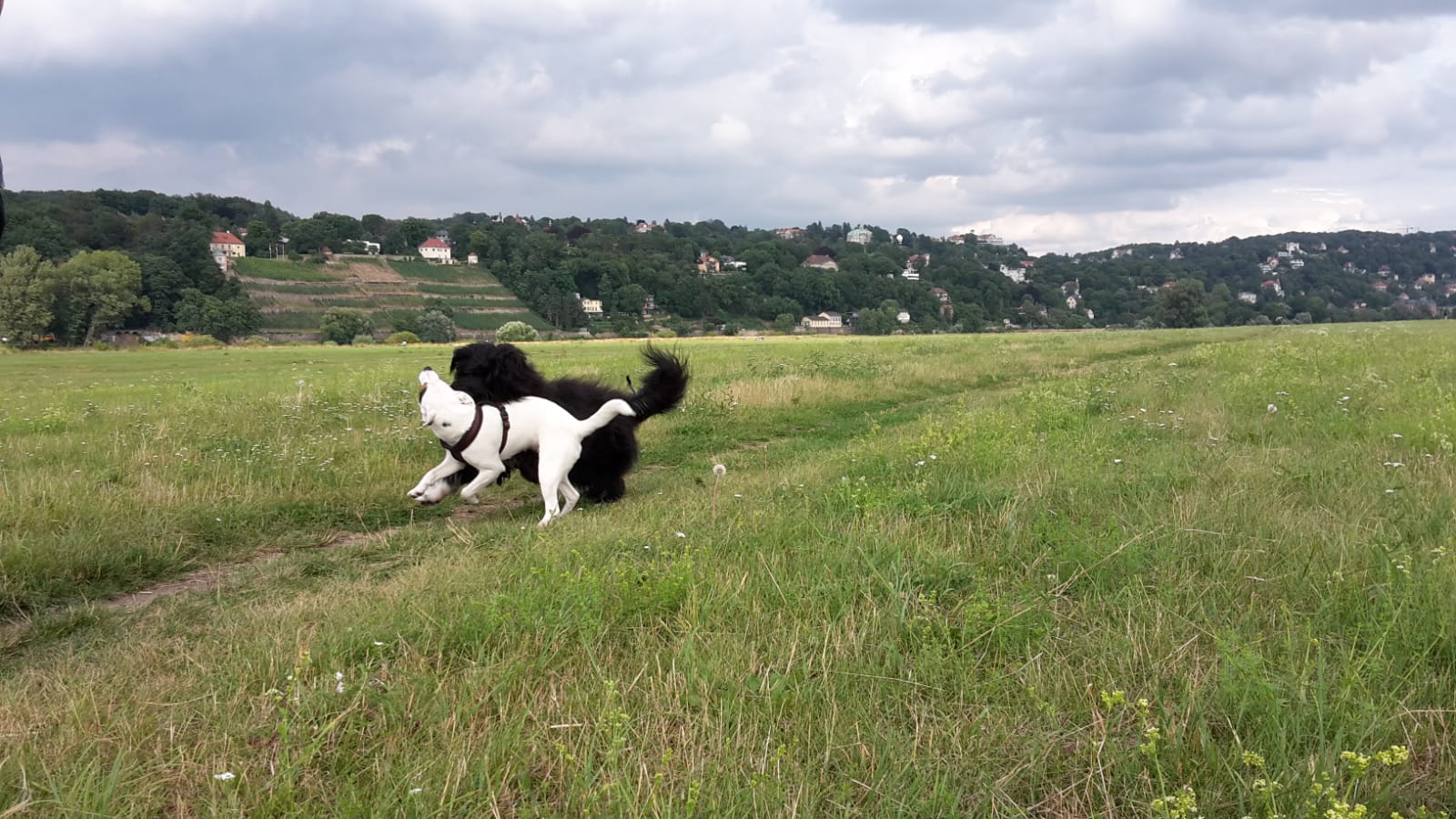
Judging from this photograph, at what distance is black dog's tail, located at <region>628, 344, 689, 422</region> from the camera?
278 inches

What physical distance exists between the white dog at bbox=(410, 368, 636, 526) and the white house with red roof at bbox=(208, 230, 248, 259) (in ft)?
411

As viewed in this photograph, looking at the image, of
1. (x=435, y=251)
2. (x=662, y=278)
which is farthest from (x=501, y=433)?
(x=435, y=251)

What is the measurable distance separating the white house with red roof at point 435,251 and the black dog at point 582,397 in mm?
142579

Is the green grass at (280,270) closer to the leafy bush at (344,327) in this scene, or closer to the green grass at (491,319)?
the leafy bush at (344,327)

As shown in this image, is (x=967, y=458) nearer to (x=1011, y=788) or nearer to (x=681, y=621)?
(x=681, y=621)

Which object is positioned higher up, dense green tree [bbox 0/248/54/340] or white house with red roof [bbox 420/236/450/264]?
white house with red roof [bbox 420/236/450/264]

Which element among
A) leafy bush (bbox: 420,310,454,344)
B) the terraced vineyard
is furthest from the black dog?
the terraced vineyard

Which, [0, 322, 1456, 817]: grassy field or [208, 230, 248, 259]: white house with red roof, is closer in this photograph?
[0, 322, 1456, 817]: grassy field

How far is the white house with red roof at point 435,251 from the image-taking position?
138 meters

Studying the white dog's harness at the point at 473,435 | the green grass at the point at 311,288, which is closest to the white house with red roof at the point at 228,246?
the green grass at the point at 311,288

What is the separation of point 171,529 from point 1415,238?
23981 centimetres

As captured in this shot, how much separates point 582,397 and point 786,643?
4.75m

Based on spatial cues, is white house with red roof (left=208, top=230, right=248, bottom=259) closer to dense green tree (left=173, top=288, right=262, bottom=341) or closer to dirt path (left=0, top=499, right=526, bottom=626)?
dense green tree (left=173, top=288, right=262, bottom=341)

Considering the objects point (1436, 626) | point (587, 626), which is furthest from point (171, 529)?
point (1436, 626)
